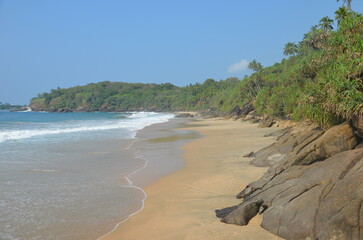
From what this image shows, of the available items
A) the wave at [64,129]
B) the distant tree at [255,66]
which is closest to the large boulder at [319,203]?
the wave at [64,129]

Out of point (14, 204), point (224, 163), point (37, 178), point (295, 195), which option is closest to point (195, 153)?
point (224, 163)

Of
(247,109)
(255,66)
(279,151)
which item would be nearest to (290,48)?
(255,66)

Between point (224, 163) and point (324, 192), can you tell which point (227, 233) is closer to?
point (324, 192)

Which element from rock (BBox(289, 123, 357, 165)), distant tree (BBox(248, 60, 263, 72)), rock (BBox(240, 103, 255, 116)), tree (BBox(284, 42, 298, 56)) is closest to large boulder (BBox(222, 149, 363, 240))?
rock (BBox(289, 123, 357, 165))

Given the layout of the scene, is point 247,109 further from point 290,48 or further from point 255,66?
point 290,48

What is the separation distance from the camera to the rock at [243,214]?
248 inches

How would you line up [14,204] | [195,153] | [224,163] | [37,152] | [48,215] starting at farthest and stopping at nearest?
[37,152] → [195,153] → [224,163] → [14,204] → [48,215]

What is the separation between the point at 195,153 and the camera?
16938 millimetres

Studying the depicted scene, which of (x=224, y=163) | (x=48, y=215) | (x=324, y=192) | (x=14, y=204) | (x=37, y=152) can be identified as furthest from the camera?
(x=37, y=152)

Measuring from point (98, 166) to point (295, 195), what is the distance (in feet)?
31.5

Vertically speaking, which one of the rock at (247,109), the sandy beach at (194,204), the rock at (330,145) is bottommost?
the sandy beach at (194,204)

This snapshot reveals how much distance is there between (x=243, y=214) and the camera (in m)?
6.32

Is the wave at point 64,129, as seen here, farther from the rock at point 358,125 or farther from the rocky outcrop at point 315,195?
the rock at point 358,125

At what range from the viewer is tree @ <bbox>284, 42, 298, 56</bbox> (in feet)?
273
